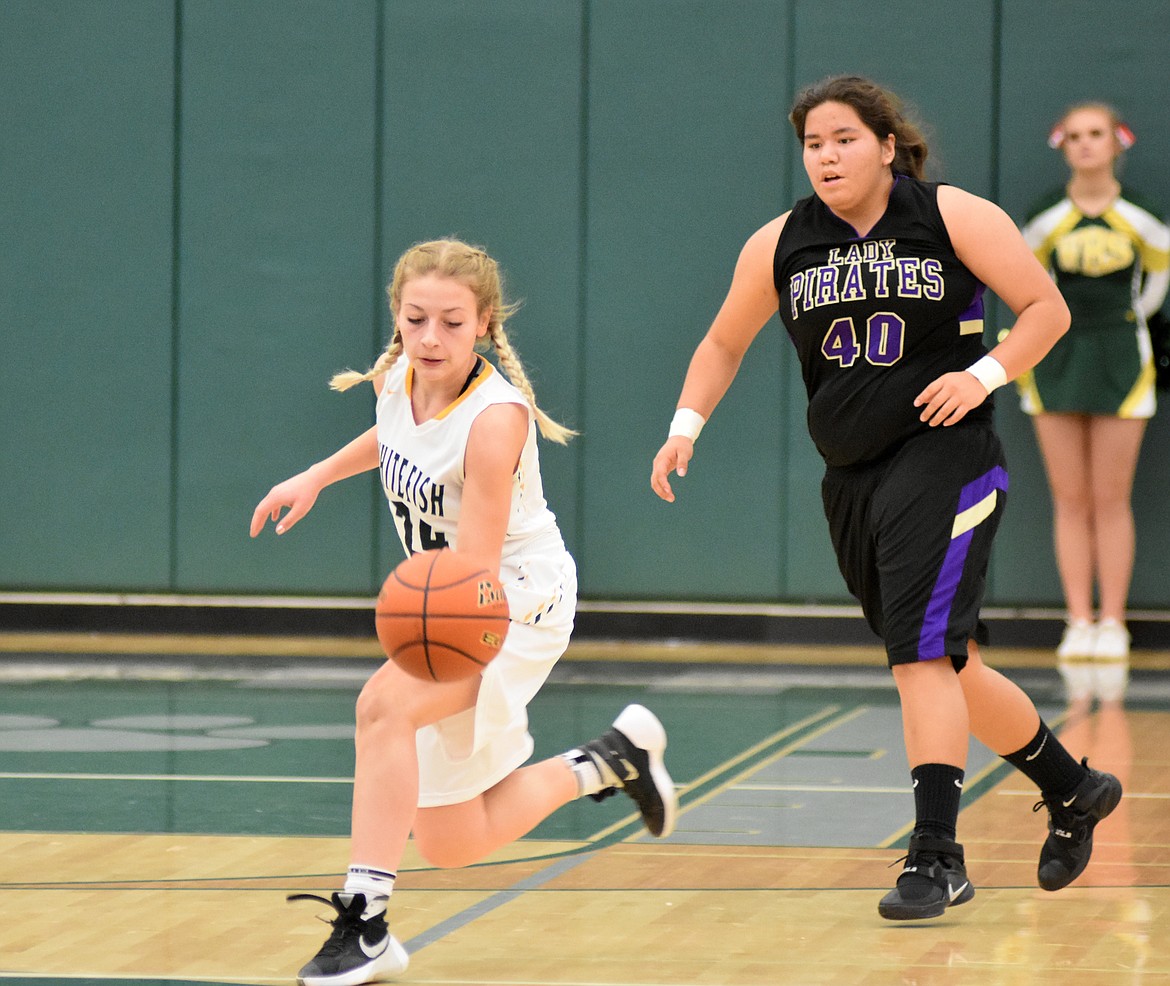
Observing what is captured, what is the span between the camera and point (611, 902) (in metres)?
4.30

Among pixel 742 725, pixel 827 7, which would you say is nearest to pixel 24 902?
pixel 742 725

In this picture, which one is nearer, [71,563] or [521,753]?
[521,753]

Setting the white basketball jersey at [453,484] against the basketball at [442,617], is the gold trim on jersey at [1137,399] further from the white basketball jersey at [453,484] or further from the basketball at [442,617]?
the basketball at [442,617]

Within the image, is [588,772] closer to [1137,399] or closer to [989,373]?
[989,373]

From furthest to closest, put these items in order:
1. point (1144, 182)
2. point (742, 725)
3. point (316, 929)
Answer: point (1144, 182) < point (742, 725) < point (316, 929)

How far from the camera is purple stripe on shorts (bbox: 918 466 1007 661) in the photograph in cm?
414

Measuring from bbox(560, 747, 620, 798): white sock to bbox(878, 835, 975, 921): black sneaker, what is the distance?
0.63 m

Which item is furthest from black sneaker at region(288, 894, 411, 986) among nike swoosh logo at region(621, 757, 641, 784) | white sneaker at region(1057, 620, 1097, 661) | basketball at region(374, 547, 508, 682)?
white sneaker at region(1057, 620, 1097, 661)

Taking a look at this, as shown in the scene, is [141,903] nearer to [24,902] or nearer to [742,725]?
[24,902]

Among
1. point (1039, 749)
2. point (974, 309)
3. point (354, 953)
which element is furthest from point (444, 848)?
point (974, 309)

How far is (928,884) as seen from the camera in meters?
4.07

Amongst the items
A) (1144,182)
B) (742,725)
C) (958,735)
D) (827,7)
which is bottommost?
(742,725)

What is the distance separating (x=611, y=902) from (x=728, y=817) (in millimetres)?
1088

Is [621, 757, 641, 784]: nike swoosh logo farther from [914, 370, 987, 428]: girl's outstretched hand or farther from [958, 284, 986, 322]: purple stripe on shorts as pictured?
[958, 284, 986, 322]: purple stripe on shorts
